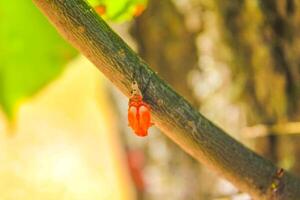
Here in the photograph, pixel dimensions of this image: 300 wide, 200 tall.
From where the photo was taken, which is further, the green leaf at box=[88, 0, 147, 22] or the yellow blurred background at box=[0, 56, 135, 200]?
the yellow blurred background at box=[0, 56, 135, 200]

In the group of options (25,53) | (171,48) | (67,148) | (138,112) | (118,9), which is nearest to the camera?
(138,112)

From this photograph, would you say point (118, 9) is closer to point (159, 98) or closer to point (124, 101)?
point (159, 98)

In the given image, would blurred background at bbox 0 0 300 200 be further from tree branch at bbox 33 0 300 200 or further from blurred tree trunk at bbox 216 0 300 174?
tree branch at bbox 33 0 300 200

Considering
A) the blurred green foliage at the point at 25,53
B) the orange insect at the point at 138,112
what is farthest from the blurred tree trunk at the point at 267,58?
the orange insect at the point at 138,112

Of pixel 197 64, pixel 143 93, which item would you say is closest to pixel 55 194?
pixel 197 64

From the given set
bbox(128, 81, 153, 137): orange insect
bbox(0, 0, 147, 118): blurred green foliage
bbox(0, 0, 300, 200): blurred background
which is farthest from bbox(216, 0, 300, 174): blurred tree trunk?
bbox(128, 81, 153, 137): orange insect

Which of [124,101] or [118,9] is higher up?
[124,101]

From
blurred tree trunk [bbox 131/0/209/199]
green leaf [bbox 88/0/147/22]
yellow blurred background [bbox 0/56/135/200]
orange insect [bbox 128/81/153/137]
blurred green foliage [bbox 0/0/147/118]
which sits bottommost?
orange insect [bbox 128/81/153/137]

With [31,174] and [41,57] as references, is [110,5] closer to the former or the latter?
[41,57]

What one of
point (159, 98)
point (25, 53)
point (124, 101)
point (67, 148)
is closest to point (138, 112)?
point (159, 98)
